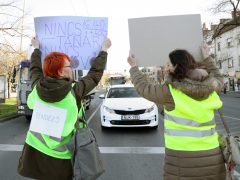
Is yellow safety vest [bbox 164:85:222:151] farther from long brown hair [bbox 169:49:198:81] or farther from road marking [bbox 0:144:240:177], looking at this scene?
road marking [bbox 0:144:240:177]

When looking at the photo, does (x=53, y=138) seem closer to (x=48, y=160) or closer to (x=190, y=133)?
(x=48, y=160)

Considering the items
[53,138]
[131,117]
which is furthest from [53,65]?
[131,117]

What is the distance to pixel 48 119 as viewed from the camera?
2.68 meters

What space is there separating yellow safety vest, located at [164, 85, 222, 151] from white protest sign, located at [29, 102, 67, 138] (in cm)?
86

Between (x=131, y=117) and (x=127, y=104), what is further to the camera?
(x=127, y=104)

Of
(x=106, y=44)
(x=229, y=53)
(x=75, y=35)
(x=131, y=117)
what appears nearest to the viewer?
(x=106, y=44)

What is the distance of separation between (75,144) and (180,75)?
0.98 metres

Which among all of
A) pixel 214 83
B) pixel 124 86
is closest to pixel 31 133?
pixel 214 83

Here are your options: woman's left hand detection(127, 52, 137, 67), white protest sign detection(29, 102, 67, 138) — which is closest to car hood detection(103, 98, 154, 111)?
woman's left hand detection(127, 52, 137, 67)

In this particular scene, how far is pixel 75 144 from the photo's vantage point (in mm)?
2580

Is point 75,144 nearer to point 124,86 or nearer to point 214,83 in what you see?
point 214,83

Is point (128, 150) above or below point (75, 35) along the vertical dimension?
below

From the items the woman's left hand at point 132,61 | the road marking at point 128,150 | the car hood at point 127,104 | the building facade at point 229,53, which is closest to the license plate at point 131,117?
the car hood at point 127,104

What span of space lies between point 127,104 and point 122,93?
62.2 inches
